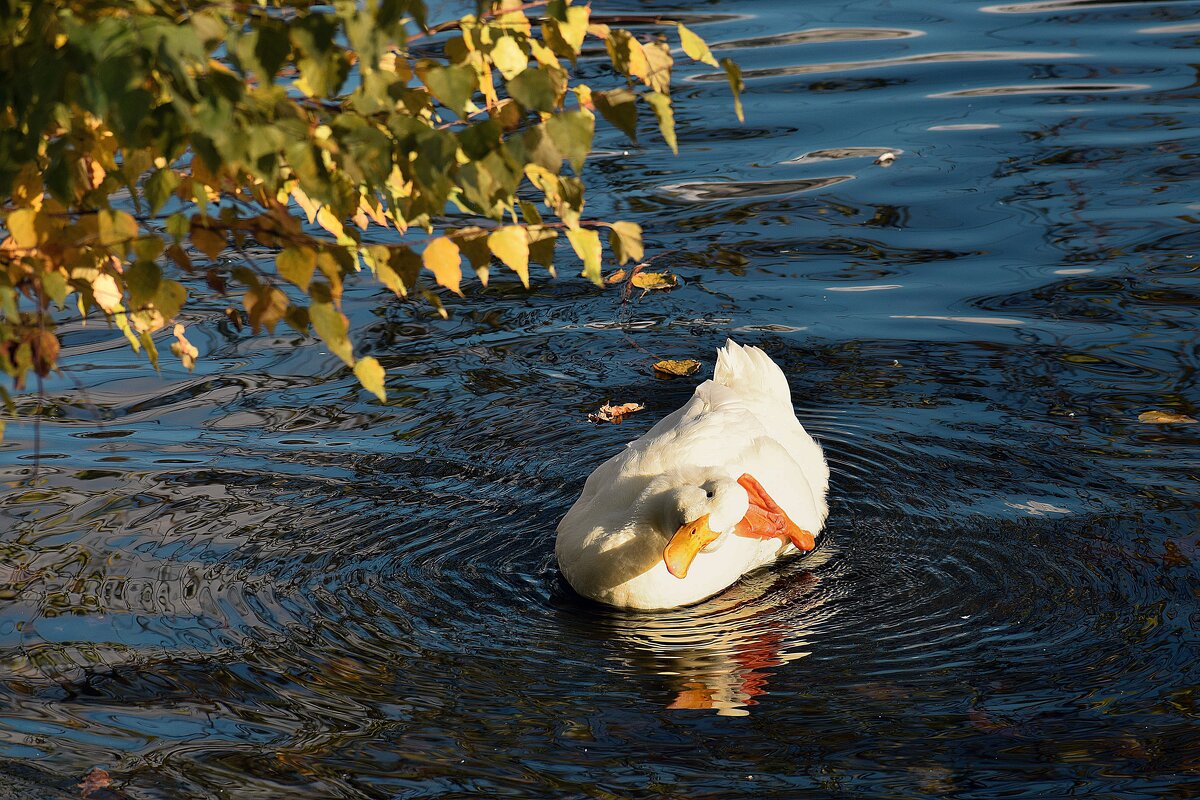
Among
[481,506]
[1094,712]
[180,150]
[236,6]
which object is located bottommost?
[1094,712]

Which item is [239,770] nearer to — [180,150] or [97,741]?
[97,741]

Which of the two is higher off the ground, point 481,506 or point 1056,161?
point 1056,161

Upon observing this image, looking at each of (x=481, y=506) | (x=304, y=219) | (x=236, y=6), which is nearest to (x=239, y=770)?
(x=481, y=506)

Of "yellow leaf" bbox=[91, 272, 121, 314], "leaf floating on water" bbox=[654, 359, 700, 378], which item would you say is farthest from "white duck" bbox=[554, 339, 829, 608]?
"yellow leaf" bbox=[91, 272, 121, 314]

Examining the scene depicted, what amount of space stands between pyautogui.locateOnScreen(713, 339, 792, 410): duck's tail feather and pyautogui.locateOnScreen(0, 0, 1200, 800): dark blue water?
43 centimetres

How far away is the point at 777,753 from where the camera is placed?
14.8 ft

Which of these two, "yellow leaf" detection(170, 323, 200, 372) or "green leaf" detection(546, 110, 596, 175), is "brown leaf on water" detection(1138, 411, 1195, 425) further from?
"green leaf" detection(546, 110, 596, 175)

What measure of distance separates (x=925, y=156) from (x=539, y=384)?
482 cm

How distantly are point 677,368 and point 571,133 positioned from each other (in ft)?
16.1

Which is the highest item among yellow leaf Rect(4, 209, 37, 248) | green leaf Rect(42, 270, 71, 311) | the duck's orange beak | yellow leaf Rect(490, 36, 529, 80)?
yellow leaf Rect(490, 36, 529, 80)

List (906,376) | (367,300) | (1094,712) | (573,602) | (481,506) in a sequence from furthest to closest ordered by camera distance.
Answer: (367,300) < (906,376) < (481,506) < (573,602) < (1094,712)

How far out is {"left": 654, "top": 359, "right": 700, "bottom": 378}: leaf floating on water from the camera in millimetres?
7695

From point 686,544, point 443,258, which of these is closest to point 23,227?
point 443,258

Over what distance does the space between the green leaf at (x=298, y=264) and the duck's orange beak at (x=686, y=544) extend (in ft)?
8.10
